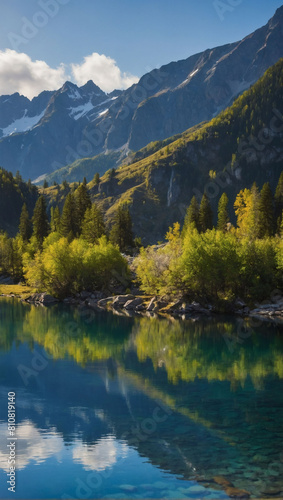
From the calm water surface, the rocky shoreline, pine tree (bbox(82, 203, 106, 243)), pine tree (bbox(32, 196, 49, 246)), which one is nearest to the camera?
the calm water surface

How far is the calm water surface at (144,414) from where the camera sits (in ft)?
64.2

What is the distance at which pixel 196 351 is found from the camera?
49344 millimetres

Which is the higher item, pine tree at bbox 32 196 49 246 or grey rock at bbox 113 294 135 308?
pine tree at bbox 32 196 49 246

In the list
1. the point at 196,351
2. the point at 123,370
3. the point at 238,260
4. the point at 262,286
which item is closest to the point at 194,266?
the point at 238,260

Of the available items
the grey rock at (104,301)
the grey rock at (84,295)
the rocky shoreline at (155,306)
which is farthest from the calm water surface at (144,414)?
the grey rock at (84,295)

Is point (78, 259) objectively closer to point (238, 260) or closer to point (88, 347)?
point (238, 260)

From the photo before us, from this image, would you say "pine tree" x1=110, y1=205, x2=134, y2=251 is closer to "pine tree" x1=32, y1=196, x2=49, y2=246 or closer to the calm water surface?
"pine tree" x1=32, y1=196, x2=49, y2=246

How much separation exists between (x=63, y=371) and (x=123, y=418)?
13.9 meters

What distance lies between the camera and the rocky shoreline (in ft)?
240

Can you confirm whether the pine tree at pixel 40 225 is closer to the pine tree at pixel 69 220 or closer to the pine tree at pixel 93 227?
the pine tree at pixel 69 220

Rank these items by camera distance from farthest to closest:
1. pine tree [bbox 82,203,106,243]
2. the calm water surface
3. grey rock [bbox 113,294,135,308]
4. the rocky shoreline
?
pine tree [bbox 82,203,106,243], grey rock [bbox 113,294,135,308], the rocky shoreline, the calm water surface

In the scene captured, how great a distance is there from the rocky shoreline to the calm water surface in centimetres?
1633

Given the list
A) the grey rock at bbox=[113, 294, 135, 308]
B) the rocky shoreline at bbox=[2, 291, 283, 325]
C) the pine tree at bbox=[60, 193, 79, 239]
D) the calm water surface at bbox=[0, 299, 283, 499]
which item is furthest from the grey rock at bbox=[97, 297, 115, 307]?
the pine tree at bbox=[60, 193, 79, 239]

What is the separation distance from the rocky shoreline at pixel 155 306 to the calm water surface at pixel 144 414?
16.3 meters
